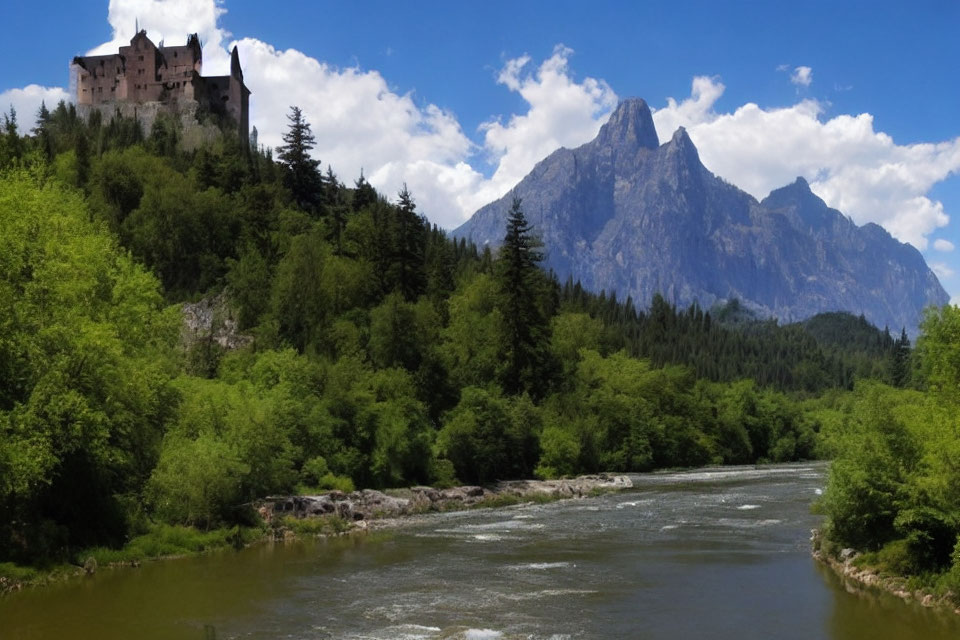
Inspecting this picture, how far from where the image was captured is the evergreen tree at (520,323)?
3285 inches

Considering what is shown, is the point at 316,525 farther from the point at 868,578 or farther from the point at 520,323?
the point at 520,323

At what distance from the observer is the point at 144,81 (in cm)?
13425

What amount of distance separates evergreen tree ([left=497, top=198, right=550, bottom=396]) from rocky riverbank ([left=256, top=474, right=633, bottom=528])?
15.5 meters

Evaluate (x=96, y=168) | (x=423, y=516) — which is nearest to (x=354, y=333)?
(x=423, y=516)

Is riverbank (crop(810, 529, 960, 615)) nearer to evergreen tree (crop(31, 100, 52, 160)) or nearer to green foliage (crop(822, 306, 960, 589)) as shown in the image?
A: green foliage (crop(822, 306, 960, 589))

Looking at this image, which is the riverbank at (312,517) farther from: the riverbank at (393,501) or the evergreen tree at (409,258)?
the evergreen tree at (409,258)

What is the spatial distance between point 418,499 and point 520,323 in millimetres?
36363

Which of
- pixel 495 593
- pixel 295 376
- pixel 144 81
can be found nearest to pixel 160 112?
pixel 144 81

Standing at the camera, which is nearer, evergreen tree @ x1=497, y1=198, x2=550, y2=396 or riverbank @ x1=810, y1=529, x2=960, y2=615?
riverbank @ x1=810, y1=529, x2=960, y2=615

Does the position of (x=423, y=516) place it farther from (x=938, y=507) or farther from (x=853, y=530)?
(x=938, y=507)

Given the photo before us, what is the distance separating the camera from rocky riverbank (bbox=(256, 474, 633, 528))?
139ft

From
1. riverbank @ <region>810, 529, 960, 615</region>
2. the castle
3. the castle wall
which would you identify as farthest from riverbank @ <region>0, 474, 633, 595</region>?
the castle

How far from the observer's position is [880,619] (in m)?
22.6

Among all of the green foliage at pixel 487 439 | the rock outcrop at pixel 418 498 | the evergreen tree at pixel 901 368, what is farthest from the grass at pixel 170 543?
the evergreen tree at pixel 901 368
